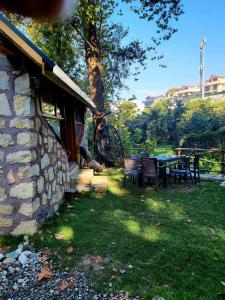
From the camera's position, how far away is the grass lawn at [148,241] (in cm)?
309

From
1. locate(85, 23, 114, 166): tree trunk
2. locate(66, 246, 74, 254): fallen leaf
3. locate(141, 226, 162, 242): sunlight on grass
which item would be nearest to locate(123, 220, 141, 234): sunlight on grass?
locate(141, 226, 162, 242): sunlight on grass

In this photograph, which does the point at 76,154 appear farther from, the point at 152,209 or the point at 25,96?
the point at 25,96

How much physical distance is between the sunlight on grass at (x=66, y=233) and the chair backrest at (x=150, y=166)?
3.47m

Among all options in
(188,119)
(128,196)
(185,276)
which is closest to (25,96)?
(185,276)

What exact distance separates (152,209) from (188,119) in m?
16.7

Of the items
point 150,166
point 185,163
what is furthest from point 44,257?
point 185,163

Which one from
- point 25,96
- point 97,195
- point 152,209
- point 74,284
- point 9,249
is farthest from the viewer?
point 97,195

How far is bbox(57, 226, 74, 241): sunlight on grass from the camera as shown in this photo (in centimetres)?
421

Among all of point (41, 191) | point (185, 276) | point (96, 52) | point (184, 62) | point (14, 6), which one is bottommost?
point (185, 276)

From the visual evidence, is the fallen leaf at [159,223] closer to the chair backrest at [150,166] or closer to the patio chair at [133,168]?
the chair backrest at [150,166]

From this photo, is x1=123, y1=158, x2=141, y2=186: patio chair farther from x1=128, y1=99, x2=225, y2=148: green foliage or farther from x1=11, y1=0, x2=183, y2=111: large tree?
x1=128, y1=99, x2=225, y2=148: green foliage

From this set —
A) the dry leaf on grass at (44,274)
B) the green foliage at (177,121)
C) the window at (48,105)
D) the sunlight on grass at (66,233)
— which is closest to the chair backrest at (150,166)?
the window at (48,105)

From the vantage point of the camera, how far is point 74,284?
3092 millimetres

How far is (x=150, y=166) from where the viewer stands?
7527 mm
